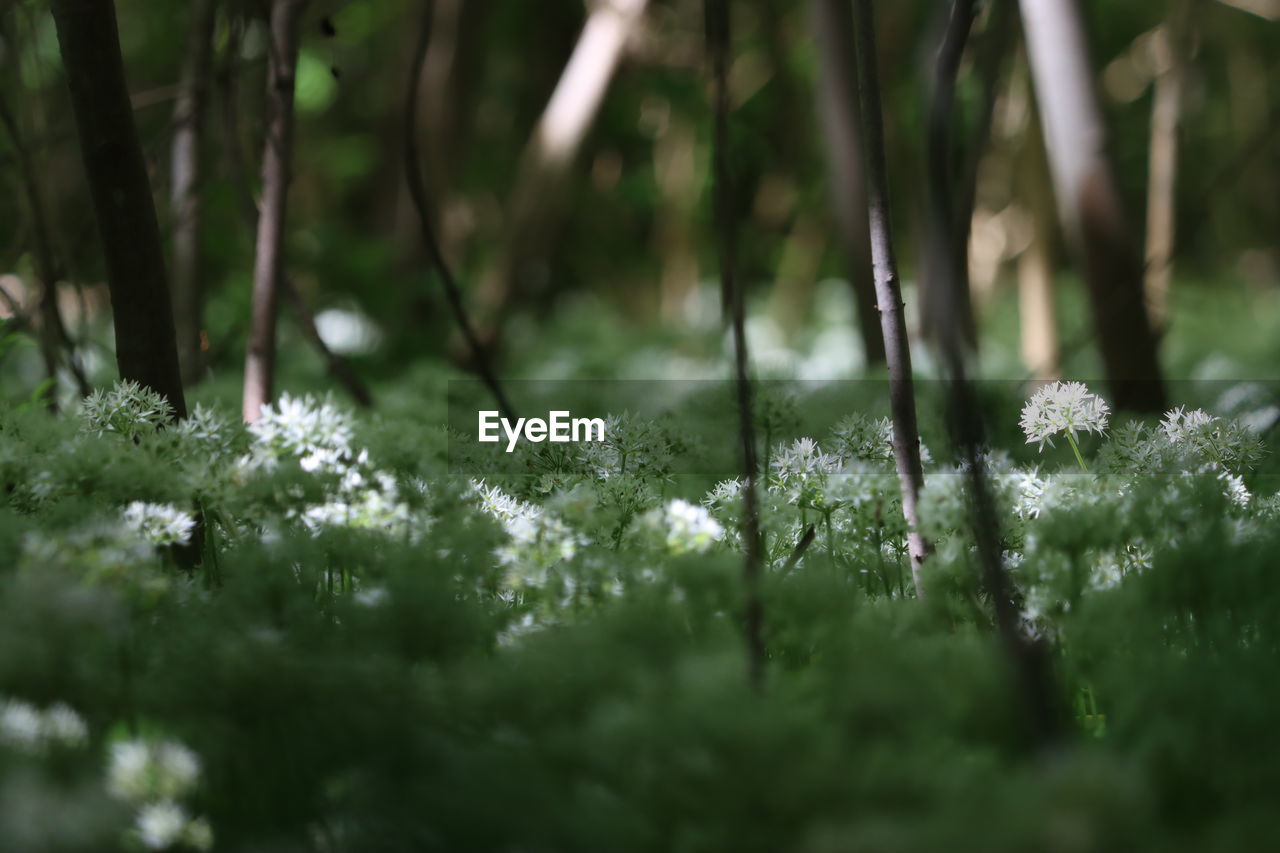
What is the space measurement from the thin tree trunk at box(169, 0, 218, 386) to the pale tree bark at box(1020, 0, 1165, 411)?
2.49 meters

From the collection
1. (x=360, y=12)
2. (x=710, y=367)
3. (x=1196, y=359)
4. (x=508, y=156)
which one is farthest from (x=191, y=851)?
(x=508, y=156)

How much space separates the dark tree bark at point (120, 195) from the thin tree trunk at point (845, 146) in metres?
2.70

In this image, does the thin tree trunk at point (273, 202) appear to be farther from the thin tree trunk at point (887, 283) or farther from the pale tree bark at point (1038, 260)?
the pale tree bark at point (1038, 260)

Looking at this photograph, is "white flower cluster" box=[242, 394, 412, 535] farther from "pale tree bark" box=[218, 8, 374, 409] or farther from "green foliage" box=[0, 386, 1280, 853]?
"pale tree bark" box=[218, 8, 374, 409]

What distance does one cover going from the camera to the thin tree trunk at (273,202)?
235cm

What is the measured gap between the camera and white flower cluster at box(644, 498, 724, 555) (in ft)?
4.90

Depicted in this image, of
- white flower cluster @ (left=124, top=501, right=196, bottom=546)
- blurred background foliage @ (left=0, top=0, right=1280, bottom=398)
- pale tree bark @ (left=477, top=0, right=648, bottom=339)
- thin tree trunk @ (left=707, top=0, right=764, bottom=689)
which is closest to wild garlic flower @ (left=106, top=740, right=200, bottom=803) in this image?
white flower cluster @ (left=124, top=501, right=196, bottom=546)

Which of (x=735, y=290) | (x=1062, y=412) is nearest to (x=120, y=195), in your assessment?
(x=735, y=290)

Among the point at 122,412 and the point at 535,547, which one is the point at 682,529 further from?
the point at 122,412

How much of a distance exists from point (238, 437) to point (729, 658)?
1166 mm

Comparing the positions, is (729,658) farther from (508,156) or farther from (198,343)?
(508,156)

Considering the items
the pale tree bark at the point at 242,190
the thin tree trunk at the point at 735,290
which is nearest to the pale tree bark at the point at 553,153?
the pale tree bark at the point at 242,190

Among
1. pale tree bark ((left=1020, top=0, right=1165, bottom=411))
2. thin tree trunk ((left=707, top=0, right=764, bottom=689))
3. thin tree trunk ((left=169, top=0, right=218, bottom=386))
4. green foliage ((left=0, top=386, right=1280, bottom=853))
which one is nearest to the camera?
green foliage ((left=0, top=386, right=1280, bottom=853))

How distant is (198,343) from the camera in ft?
10.4
